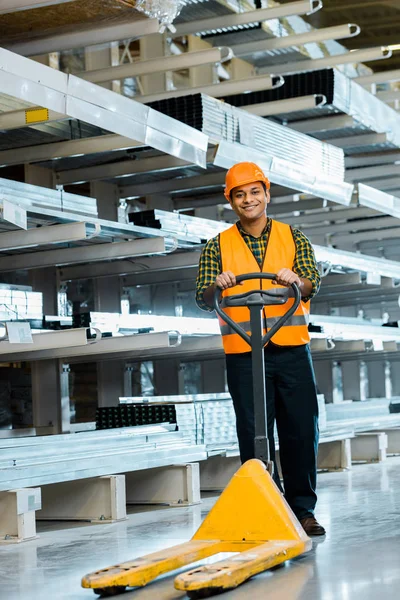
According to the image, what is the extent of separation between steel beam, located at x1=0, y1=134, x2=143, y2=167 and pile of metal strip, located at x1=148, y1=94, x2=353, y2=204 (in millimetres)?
865

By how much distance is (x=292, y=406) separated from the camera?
5.10m

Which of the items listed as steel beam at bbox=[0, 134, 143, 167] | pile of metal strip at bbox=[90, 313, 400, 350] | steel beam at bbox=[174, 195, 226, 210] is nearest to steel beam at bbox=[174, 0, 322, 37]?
steel beam at bbox=[174, 195, 226, 210]

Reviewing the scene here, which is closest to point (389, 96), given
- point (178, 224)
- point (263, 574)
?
point (178, 224)

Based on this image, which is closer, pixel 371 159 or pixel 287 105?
pixel 287 105

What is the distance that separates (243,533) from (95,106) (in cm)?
273

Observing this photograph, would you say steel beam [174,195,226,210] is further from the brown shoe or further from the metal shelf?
the brown shoe

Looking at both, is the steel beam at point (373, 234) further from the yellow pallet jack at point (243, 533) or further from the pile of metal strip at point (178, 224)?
the yellow pallet jack at point (243, 533)

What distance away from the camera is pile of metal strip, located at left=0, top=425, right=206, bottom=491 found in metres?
5.78

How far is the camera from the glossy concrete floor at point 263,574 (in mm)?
3785

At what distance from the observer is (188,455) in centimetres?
718

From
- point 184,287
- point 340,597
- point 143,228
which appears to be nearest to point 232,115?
point 143,228

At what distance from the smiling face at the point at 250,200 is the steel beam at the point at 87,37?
1.86 m

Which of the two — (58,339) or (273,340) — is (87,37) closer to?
(58,339)

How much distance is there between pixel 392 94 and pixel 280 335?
22.6 feet
